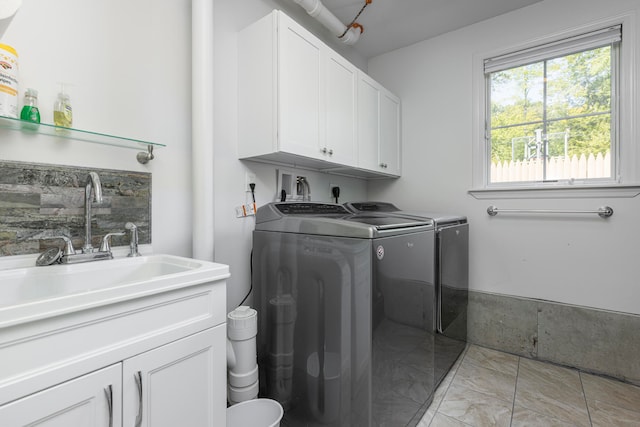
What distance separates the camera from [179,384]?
37.1 inches

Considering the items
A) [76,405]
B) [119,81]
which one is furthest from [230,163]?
[76,405]

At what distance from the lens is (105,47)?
4.18ft

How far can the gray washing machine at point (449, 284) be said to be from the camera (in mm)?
1804

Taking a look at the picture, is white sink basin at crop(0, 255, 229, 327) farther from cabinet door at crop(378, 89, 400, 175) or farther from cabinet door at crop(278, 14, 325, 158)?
cabinet door at crop(378, 89, 400, 175)

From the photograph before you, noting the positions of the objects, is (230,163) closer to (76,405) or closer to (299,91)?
(299,91)

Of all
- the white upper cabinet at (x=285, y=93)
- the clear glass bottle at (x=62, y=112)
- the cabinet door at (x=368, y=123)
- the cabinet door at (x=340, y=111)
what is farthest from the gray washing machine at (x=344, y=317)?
the clear glass bottle at (x=62, y=112)

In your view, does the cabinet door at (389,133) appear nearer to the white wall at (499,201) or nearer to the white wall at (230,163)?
the white wall at (499,201)

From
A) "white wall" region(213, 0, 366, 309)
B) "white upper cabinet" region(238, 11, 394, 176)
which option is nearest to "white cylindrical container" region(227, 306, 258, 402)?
"white wall" region(213, 0, 366, 309)

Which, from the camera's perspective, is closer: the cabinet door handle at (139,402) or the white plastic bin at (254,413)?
the cabinet door handle at (139,402)

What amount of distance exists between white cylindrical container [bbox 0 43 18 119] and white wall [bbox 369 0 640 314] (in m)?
2.68

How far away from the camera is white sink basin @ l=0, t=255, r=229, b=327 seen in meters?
0.66

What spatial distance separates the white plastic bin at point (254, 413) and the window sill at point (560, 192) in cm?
222

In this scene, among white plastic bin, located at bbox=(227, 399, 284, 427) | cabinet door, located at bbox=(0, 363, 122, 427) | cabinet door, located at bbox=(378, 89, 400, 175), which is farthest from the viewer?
cabinet door, located at bbox=(378, 89, 400, 175)

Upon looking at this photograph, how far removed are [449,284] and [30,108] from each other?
232cm
